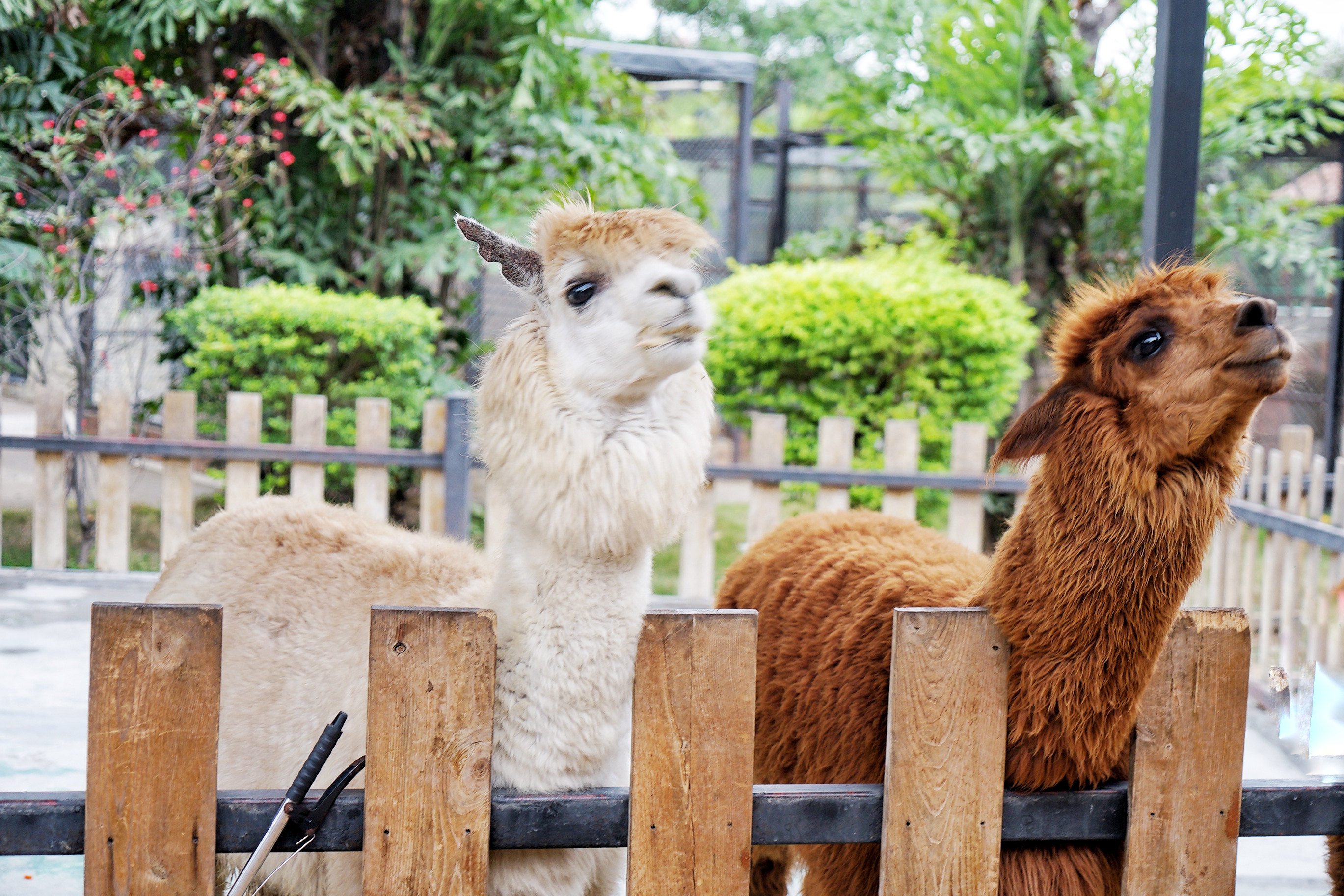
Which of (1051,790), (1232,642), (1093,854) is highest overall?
(1232,642)

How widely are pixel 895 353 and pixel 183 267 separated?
476 centimetres

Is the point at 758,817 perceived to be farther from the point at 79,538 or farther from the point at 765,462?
the point at 79,538

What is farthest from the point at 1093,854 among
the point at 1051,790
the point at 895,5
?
the point at 895,5

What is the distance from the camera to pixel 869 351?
607cm

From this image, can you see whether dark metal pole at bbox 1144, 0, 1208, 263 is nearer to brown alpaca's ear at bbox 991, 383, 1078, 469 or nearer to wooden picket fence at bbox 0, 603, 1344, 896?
brown alpaca's ear at bbox 991, 383, 1078, 469

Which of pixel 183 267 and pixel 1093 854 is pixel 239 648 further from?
pixel 183 267

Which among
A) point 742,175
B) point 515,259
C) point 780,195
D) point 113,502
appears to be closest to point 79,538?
point 113,502

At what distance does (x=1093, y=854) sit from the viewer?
5.45 feet

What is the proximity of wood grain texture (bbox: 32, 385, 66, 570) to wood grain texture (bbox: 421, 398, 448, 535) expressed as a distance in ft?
5.97

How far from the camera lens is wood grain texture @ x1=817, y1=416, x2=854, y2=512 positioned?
505 centimetres

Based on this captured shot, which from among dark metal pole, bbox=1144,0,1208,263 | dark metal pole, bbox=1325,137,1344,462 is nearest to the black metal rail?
dark metal pole, bbox=1144,0,1208,263

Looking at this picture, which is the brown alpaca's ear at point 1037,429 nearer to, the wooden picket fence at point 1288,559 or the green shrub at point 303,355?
the wooden picket fence at point 1288,559

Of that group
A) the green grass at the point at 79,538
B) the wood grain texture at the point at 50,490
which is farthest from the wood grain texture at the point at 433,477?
the wood grain texture at the point at 50,490

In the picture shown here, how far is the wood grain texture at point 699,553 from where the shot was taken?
514cm
